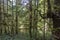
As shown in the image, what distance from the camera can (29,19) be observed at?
3229mm

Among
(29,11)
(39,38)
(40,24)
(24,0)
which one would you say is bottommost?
(39,38)

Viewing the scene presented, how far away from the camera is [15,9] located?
10.8 feet

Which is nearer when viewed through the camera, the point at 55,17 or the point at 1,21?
the point at 55,17

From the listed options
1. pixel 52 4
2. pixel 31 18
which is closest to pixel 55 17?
pixel 52 4

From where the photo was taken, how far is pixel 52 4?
10.3 ft

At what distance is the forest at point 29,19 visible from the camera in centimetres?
313

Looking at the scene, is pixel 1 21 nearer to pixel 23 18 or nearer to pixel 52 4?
pixel 23 18

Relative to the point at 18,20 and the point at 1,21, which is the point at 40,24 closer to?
the point at 18,20

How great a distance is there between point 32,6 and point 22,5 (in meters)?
0.19

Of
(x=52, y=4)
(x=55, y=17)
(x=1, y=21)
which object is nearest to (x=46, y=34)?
(x=55, y=17)

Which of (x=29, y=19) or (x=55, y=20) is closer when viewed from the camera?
(x=55, y=20)

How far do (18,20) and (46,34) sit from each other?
582 millimetres

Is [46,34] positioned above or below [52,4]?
below

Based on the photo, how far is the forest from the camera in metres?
3.13
